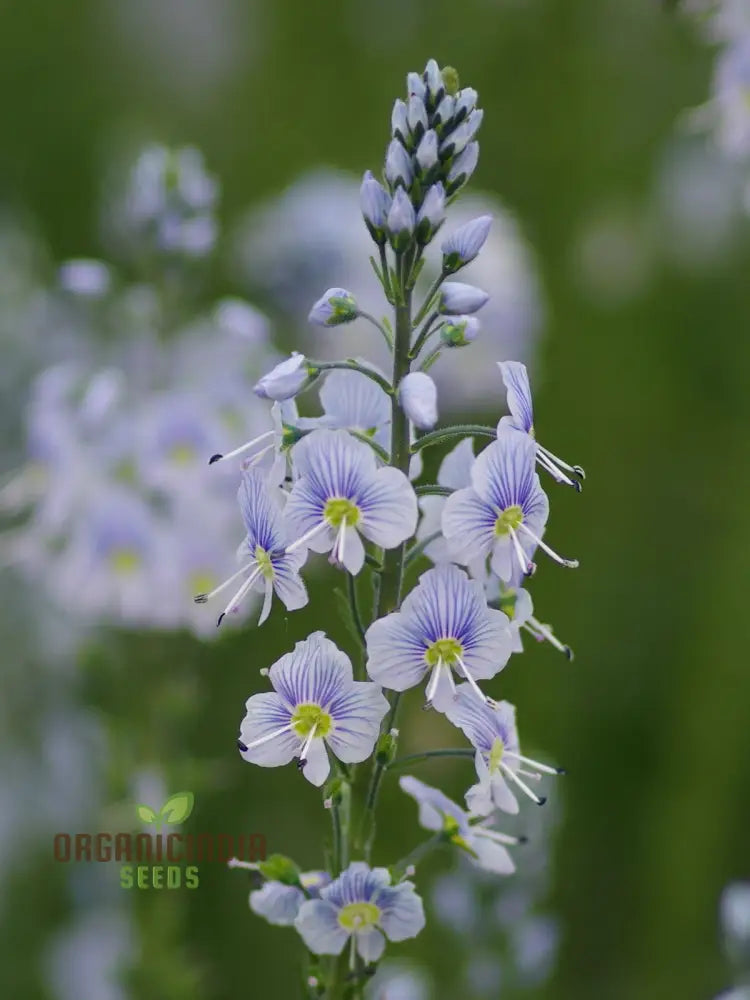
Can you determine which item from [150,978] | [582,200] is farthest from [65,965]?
[582,200]

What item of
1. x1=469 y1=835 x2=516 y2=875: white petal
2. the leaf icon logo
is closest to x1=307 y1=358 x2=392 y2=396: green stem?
x1=469 y1=835 x2=516 y2=875: white petal

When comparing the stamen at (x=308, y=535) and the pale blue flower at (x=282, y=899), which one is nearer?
the stamen at (x=308, y=535)

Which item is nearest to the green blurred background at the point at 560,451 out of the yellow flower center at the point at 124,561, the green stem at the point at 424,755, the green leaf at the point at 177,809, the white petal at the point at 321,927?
the yellow flower center at the point at 124,561

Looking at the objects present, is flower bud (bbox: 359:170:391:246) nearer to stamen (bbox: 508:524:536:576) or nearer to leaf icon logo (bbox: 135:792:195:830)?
stamen (bbox: 508:524:536:576)

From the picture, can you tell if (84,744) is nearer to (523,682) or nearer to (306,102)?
(523,682)

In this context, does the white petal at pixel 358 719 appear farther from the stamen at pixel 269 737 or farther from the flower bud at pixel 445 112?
the flower bud at pixel 445 112

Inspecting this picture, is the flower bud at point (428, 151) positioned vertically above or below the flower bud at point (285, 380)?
above
